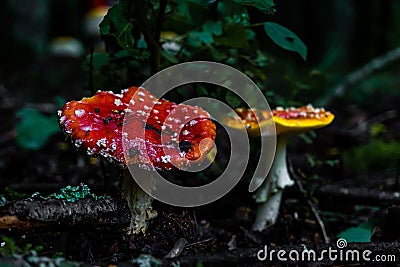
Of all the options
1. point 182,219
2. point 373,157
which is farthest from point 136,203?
point 373,157

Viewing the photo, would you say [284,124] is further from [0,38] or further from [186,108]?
[0,38]

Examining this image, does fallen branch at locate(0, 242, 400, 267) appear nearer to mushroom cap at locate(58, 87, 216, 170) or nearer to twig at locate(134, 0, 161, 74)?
mushroom cap at locate(58, 87, 216, 170)

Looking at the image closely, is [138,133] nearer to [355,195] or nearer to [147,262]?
[147,262]

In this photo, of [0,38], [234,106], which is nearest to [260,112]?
[234,106]

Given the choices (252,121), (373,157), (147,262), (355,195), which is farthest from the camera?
(373,157)

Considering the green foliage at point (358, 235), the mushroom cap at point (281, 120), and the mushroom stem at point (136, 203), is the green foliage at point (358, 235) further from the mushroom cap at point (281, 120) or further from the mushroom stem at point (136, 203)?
the mushroom stem at point (136, 203)

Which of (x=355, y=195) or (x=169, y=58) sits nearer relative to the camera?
(x=169, y=58)
